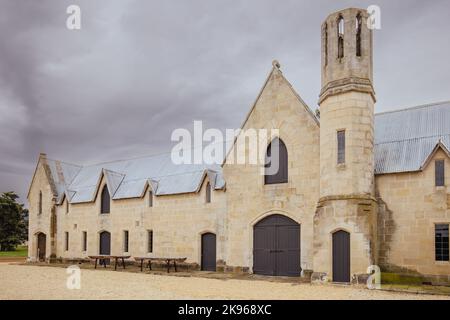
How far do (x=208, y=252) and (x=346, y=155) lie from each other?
11.0m

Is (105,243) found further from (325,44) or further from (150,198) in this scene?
(325,44)

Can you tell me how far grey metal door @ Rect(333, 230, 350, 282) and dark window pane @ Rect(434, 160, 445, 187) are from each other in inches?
180

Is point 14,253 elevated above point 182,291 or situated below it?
below

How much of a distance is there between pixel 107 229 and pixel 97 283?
1380 centimetres

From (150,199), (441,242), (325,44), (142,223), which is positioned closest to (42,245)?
(142,223)

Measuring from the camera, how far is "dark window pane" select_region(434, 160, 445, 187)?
18500 mm

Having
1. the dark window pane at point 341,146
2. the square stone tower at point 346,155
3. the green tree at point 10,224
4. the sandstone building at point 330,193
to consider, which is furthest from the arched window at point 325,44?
the green tree at point 10,224

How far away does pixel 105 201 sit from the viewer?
33.0m

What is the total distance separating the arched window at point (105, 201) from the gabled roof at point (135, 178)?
609 millimetres

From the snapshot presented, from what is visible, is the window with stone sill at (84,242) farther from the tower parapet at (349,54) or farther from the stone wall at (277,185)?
the tower parapet at (349,54)

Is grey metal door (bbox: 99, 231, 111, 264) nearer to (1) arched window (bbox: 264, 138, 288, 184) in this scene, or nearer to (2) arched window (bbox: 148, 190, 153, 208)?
(2) arched window (bbox: 148, 190, 153, 208)

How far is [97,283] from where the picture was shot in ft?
60.5

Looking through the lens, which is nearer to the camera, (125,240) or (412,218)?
(412,218)

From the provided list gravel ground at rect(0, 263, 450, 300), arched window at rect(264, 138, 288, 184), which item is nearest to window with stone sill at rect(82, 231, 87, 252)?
gravel ground at rect(0, 263, 450, 300)
